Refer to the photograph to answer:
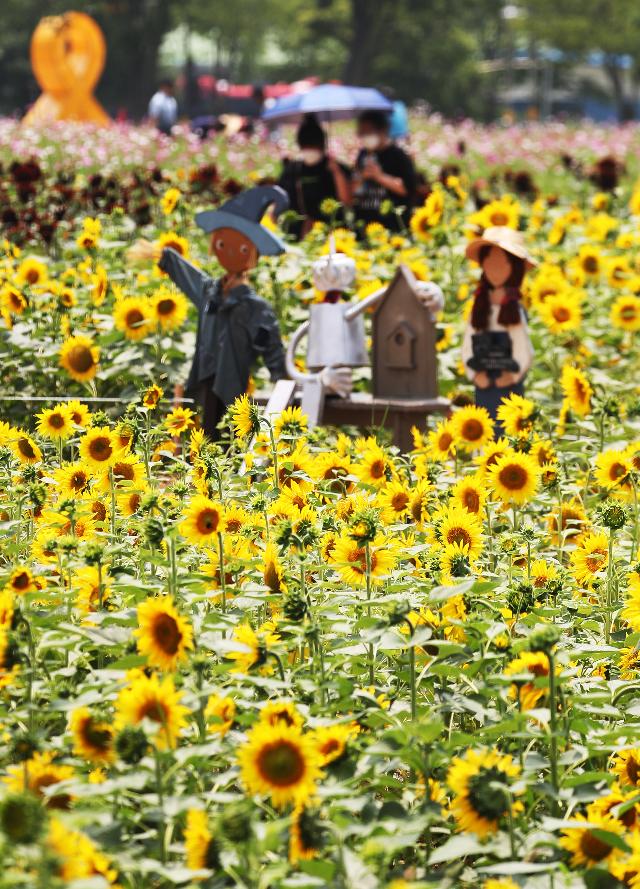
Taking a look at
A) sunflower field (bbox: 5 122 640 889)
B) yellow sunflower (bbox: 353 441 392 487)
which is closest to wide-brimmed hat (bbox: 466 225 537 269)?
sunflower field (bbox: 5 122 640 889)

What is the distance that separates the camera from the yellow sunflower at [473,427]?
14.6 ft

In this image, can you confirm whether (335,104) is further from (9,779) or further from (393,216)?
(9,779)

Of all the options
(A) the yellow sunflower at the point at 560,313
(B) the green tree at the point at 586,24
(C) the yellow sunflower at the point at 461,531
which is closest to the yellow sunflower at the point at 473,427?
(C) the yellow sunflower at the point at 461,531

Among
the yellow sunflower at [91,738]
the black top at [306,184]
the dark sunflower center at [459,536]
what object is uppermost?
the black top at [306,184]

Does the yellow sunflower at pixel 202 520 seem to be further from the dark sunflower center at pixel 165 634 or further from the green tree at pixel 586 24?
the green tree at pixel 586 24

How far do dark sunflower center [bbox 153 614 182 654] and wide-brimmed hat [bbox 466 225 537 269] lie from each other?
11.8ft

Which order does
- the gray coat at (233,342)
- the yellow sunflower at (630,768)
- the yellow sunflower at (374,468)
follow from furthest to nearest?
the gray coat at (233,342)
the yellow sunflower at (374,468)
the yellow sunflower at (630,768)

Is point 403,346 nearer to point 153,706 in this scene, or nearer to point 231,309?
point 231,309

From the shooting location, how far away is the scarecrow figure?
599cm

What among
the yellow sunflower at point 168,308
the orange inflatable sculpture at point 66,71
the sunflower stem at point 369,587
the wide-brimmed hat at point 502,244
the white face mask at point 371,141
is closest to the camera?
the sunflower stem at point 369,587

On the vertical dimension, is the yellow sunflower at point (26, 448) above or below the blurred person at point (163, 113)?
below

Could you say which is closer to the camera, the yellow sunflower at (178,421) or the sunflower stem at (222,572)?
the sunflower stem at (222,572)

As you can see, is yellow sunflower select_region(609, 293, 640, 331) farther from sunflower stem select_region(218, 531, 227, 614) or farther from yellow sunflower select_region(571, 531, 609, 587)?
sunflower stem select_region(218, 531, 227, 614)

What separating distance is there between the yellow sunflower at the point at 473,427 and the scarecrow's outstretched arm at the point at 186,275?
74.6 inches
